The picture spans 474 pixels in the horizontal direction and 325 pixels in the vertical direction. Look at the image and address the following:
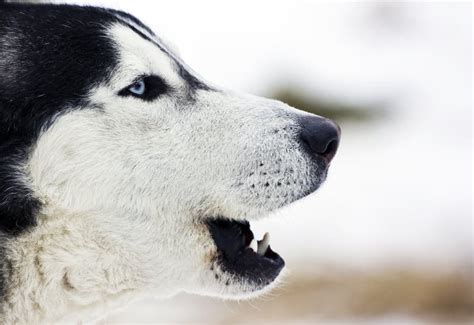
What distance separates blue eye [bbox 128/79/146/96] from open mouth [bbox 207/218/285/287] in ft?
1.67

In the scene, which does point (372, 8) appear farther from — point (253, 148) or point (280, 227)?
point (253, 148)

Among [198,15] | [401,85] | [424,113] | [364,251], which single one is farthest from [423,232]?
[198,15]

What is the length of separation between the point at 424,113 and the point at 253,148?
327 inches

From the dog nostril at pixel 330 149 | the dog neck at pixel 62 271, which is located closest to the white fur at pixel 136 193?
the dog neck at pixel 62 271

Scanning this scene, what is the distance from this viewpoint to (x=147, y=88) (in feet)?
11.1

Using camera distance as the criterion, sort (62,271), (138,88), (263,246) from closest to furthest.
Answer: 1. (62,271)
2. (138,88)
3. (263,246)

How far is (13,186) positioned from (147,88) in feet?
1.88

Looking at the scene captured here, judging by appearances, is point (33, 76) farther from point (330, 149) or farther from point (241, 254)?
point (330, 149)

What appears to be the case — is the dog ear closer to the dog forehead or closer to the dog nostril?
the dog forehead

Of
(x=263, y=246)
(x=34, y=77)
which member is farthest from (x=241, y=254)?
(x=34, y=77)

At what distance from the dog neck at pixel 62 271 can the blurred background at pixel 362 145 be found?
0.65 m

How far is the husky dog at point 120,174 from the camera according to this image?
3.24 meters

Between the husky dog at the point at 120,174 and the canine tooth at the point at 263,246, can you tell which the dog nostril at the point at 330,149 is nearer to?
the husky dog at the point at 120,174

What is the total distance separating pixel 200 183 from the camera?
3.32 m
